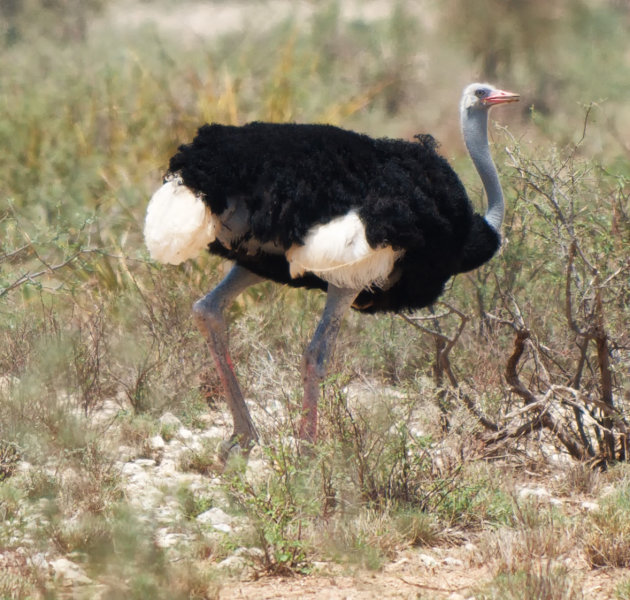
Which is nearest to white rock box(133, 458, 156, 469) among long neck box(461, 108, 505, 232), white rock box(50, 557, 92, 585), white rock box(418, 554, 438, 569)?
white rock box(50, 557, 92, 585)

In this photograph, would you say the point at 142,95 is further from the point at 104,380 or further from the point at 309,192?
the point at 309,192

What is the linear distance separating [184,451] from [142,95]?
3.86 m

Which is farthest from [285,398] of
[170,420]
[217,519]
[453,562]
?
[170,420]

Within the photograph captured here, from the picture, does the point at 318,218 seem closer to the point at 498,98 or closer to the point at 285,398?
the point at 285,398

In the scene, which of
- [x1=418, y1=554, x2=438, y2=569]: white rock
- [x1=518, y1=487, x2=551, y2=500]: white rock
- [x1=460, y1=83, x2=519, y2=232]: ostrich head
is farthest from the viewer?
[x1=460, y1=83, x2=519, y2=232]: ostrich head

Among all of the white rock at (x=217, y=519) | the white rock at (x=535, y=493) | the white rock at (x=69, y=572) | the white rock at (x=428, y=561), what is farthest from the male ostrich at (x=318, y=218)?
the white rock at (x=69, y=572)

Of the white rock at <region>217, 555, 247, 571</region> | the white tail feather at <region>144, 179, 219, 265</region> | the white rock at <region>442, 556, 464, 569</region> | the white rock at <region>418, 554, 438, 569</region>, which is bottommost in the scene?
the white rock at <region>442, 556, 464, 569</region>

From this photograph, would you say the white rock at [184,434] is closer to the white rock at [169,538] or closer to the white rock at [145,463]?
the white rock at [145,463]

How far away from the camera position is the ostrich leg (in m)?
4.72

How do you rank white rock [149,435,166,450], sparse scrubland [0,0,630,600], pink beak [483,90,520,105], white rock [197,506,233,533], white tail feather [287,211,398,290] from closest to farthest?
sparse scrubland [0,0,630,600] < white rock [197,506,233,533] < white tail feather [287,211,398,290] < white rock [149,435,166,450] < pink beak [483,90,520,105]

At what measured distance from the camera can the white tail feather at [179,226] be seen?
4418 mm

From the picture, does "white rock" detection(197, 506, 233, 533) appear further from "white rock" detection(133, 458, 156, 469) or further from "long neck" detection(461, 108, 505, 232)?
"long neck" detection(461, 108, 505, 232)

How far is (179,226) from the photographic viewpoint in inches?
174

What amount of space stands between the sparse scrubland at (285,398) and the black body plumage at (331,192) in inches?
14.7
